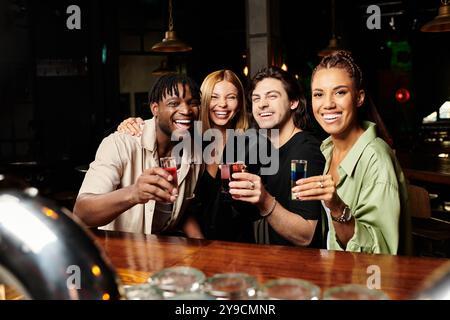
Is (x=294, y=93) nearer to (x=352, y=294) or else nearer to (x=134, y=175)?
(x=134, y=175)

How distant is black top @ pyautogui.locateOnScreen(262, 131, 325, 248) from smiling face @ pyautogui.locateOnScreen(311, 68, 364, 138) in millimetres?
266

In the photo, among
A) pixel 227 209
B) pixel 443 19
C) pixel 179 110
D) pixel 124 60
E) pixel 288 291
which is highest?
pixel 124 60

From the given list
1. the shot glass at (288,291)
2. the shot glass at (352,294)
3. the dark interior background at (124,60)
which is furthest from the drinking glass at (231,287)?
the dark interior background at (124,60)

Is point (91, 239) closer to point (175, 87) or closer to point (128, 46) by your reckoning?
point (175, 87)

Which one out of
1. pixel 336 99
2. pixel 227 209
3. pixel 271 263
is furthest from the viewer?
pixel 227 209

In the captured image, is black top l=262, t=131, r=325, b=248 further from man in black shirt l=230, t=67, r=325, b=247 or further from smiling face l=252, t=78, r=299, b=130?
smiling face l=252, t=78, r=299, b=130

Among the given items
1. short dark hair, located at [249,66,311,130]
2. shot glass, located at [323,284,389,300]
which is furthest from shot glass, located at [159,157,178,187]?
shot glass, located at [323,284,389,300]

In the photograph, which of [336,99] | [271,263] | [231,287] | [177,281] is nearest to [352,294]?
[231,287]

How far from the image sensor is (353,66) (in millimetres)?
2289

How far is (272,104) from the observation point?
2805 mm

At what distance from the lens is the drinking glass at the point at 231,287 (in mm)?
963

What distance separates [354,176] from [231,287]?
1.35 metres
